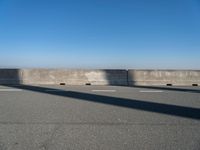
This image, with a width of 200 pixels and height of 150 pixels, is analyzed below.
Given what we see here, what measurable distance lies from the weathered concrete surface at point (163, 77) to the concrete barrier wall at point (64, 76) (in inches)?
21.4

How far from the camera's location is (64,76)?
48.8ft

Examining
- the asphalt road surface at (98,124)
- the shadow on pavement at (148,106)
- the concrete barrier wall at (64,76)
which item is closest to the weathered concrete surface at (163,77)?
the concrete barrier wall at (64,76)

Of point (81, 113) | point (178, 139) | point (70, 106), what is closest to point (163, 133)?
point (178, 139)

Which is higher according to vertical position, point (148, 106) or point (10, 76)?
point (10, 76)

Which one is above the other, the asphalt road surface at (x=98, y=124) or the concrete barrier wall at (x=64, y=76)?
the concrete barrier wall at (x=64, y=76)

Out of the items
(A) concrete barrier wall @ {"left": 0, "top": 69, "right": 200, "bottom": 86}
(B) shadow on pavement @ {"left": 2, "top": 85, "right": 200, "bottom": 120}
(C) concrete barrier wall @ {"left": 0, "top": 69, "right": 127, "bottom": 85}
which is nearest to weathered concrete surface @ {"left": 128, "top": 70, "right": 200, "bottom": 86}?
(A) concrete barrier wall @ {"left": 0, "top": 69, "right": 200, "bottom": 86}

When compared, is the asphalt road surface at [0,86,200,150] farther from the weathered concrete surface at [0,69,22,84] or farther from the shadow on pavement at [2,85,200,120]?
the weathered concrete surface at [0,69,22,84]

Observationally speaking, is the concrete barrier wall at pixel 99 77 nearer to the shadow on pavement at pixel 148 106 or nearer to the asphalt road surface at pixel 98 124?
the shadow on pavement at pixel 148 106

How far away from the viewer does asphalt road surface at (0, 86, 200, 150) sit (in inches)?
182

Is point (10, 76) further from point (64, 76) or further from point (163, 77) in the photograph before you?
point (163, 77)

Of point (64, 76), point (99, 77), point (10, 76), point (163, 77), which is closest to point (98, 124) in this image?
point (99, 77)

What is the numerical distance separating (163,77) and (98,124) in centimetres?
1015

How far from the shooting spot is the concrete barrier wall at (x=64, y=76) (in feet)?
47.4

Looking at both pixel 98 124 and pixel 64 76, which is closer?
pixel 98 124
